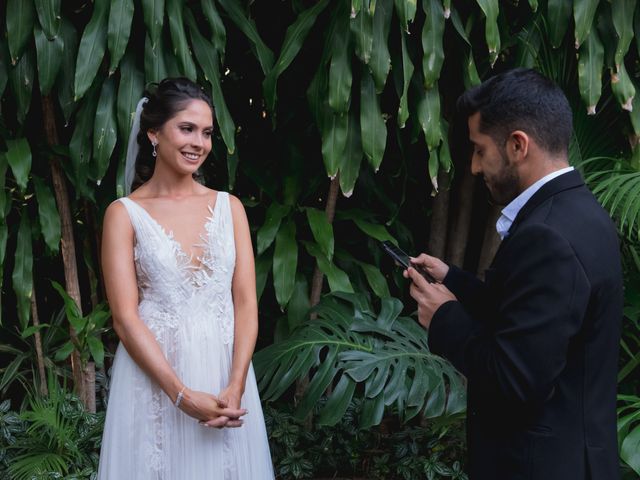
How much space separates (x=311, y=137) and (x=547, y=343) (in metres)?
2.68

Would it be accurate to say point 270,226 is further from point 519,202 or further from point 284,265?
point 519,202

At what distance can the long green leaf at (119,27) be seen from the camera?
10.2 feet

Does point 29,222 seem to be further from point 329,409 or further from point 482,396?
point 482,396

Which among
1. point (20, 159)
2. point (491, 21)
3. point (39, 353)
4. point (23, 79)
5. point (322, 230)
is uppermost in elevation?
point (491, 21)

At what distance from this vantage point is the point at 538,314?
1.40 meters

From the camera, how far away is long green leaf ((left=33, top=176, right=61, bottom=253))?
3528 mm

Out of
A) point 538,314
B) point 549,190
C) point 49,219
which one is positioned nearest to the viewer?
point 538,314

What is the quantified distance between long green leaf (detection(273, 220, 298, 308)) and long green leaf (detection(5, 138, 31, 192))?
113 centimetres

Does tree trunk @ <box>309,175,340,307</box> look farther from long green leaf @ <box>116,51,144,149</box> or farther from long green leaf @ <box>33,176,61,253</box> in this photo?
long green leaf @ <box>33,176,61,253</box>

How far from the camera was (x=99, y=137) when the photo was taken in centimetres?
328

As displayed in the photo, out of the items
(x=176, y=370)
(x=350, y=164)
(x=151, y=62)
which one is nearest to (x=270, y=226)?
(x=350, y=164)

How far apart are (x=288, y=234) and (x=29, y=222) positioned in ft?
3.97

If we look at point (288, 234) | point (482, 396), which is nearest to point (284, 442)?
point (288, 234)

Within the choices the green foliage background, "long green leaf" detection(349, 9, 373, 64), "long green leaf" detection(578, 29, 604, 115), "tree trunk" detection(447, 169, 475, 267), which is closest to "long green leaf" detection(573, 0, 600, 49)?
the green foliage background
